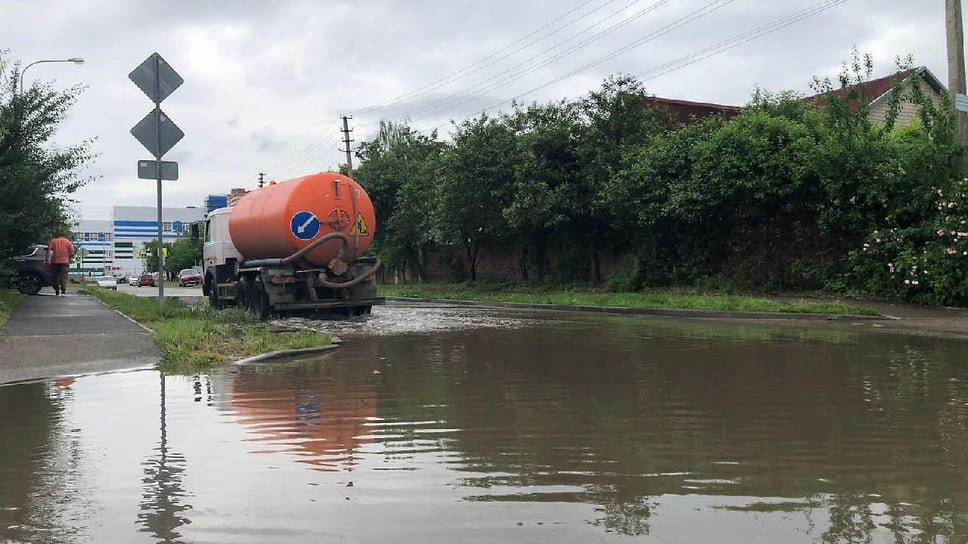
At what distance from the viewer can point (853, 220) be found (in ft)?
65.2

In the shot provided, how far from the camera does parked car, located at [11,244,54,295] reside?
27812 mm

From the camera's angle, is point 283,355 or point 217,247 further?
point 217,247

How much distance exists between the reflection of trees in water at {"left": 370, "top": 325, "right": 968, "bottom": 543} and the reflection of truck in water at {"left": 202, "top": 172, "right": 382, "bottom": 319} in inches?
281

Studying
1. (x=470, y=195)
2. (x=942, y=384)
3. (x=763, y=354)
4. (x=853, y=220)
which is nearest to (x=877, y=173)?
(x=853, y=220)

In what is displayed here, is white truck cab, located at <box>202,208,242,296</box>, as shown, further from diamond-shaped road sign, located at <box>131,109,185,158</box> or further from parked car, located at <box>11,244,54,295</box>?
parked car, located at <box>11,244,54,295</box>

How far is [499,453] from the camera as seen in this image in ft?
18.5

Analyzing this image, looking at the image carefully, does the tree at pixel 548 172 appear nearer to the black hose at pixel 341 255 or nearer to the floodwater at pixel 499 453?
the black hose at pixel 341 255

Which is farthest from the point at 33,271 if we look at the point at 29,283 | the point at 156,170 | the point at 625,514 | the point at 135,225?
the point at 135,225

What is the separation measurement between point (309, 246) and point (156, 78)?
4.76m

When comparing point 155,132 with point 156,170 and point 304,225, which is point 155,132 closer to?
point 156,170

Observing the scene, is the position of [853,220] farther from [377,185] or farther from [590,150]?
[377,185]

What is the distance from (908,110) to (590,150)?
20.7m

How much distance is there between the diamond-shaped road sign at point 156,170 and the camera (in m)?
14.1

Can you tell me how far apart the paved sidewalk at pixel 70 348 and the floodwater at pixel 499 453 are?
0.77 metres
